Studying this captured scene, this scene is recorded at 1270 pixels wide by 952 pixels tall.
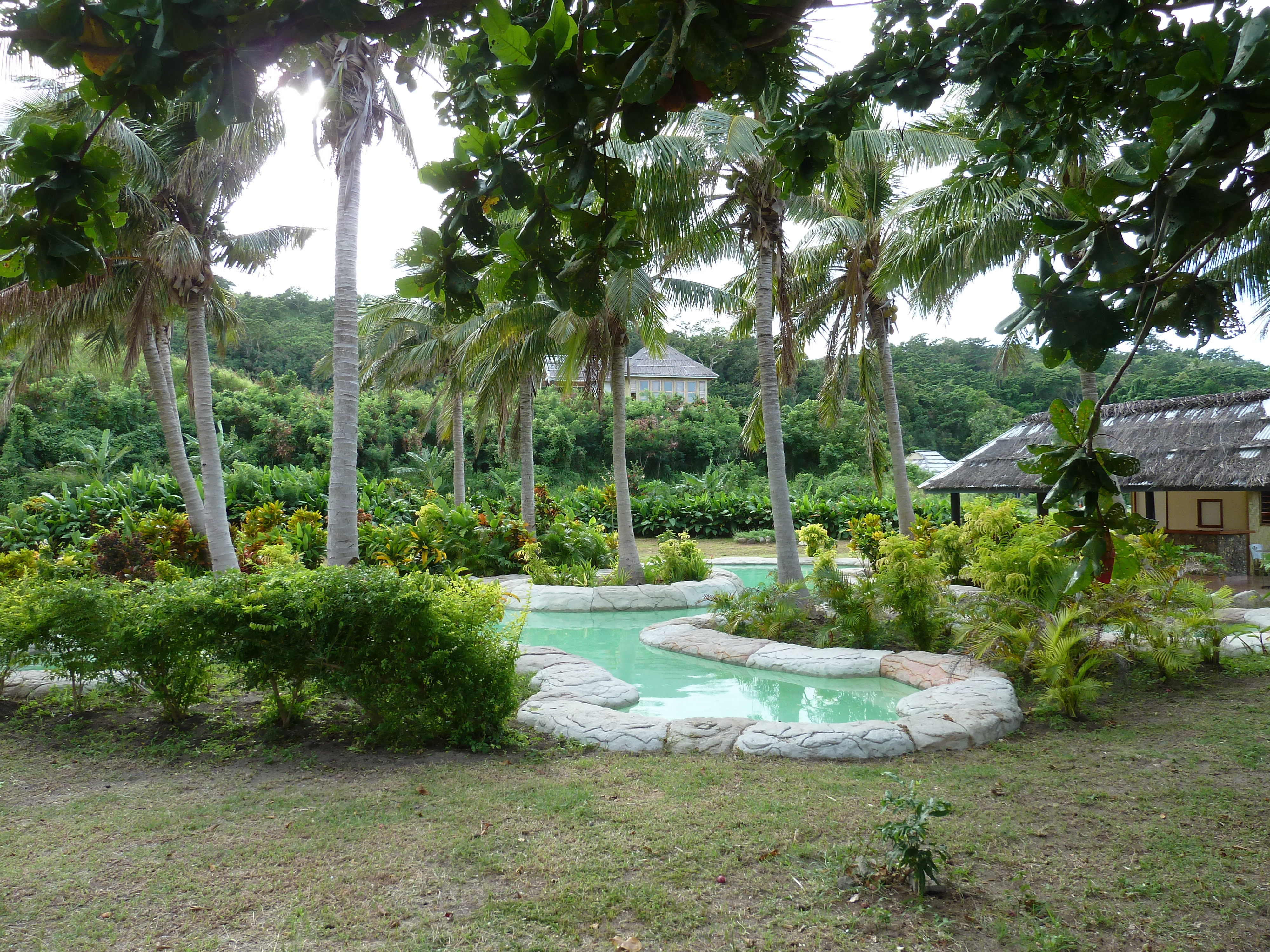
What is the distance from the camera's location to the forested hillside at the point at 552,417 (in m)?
21.2

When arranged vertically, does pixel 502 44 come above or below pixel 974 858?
above

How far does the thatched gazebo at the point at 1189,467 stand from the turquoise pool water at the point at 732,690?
607cm

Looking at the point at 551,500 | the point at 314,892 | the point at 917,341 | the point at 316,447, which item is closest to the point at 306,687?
the point at 314,892

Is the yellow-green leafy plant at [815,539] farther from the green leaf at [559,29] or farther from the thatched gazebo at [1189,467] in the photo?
the green leaf at [559,29]

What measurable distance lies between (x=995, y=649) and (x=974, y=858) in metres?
4.03

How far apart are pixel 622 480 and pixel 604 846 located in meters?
9.03

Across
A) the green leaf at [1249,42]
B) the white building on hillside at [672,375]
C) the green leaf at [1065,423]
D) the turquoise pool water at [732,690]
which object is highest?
the white building on hillside at [672,375]

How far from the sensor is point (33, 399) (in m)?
20.7

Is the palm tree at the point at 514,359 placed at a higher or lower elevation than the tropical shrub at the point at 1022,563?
higher

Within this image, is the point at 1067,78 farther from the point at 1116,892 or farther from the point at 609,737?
the point at 609,737

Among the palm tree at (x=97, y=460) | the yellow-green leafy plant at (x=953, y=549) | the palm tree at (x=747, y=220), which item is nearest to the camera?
the palm tree at (x=747, y=220)

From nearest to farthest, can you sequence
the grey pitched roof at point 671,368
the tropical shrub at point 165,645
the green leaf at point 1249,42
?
the green leaf at point 1249,42, the tropical shrub at point 165,645, the grey pitched roof at point 671,368

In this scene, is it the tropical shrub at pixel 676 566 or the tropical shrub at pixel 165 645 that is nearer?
the tropical shrub at pixel 165 645

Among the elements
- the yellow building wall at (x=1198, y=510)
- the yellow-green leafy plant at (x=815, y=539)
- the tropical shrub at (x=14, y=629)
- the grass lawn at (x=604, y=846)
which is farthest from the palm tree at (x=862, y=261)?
the tropical shrub at (x=14, y=629)
